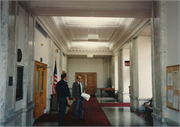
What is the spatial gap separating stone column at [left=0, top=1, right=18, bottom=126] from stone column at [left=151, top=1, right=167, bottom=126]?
11.7 feet

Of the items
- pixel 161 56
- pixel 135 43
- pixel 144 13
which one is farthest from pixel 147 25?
pixel 161 56

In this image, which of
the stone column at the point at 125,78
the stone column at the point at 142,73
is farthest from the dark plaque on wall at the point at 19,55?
the stone column at the point at 125,78

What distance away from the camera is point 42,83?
696 cm

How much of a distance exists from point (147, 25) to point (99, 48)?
25.6ft

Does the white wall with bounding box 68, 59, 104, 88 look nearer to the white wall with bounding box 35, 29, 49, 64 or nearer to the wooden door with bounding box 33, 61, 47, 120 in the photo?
the white wall with bounding box 35, 29, 49, 64

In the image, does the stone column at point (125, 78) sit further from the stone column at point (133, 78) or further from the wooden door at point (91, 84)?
the wooden door at point (91, 84)

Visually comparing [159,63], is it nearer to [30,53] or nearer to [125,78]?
[30,53]

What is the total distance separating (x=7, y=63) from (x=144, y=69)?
6.00 metres

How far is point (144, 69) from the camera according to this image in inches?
299

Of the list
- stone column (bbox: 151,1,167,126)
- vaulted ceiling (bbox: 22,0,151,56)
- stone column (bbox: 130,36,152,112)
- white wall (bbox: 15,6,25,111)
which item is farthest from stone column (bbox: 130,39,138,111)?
white wall (bbox: 15,6,25,111)

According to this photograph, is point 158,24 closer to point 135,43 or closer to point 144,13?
point 144,13

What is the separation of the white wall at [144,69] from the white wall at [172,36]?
3684 millimetres

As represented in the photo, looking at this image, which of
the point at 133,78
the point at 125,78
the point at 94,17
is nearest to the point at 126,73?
the point at 125,78

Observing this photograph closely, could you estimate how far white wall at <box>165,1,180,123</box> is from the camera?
3.51 meters
